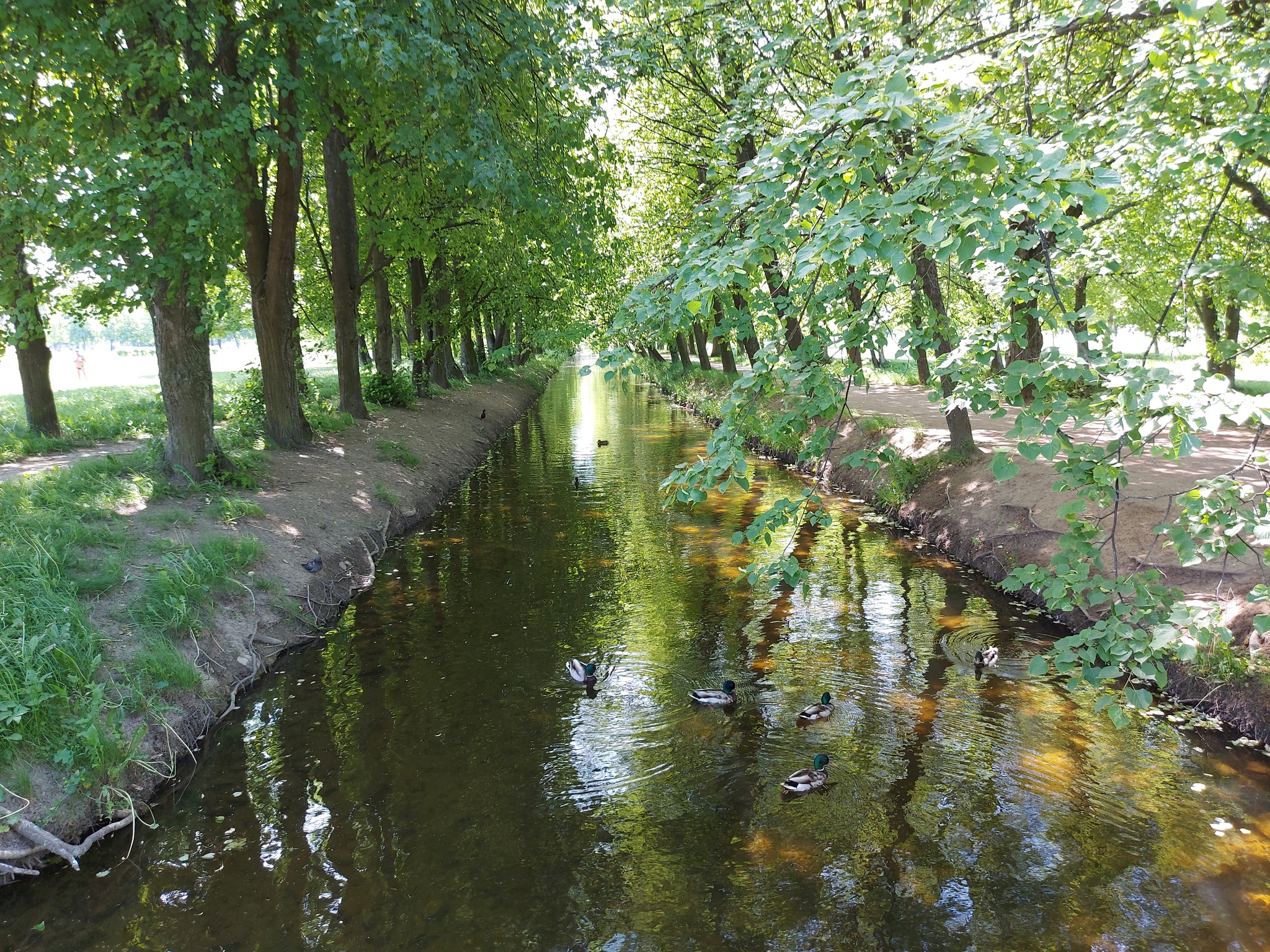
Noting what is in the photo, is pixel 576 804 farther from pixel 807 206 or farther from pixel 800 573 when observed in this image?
pixel 807 206

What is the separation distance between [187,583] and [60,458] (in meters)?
7.02

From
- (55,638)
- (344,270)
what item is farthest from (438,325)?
(55,638)

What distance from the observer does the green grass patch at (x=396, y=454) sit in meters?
16.9

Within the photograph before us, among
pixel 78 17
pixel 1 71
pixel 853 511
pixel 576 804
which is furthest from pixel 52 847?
pixel 853 511

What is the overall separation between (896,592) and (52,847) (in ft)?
31.1

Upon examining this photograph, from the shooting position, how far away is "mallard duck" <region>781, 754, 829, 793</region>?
252 inches

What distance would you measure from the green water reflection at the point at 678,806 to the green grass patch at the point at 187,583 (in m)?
1.15

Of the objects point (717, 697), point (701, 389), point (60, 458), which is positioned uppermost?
point (60, 458)

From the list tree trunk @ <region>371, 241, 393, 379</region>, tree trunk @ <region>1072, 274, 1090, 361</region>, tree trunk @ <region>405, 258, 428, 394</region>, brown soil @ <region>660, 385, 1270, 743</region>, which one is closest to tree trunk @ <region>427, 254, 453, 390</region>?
tree trunk @ <region>405, 258, 428, 394</region>

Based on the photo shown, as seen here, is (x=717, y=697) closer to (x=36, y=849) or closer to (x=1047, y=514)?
(x=36, y=849)

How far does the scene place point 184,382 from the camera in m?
11.2

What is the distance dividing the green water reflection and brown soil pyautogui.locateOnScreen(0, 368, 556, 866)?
13.4 inches

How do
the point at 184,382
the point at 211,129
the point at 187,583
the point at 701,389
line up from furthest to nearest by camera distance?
1. the point at 701,389
2. the point at 184,382
3. the point at 211,129
4. the point at 187,583

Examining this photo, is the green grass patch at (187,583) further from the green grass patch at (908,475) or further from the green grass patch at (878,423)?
the green grass patch at (878,423)
